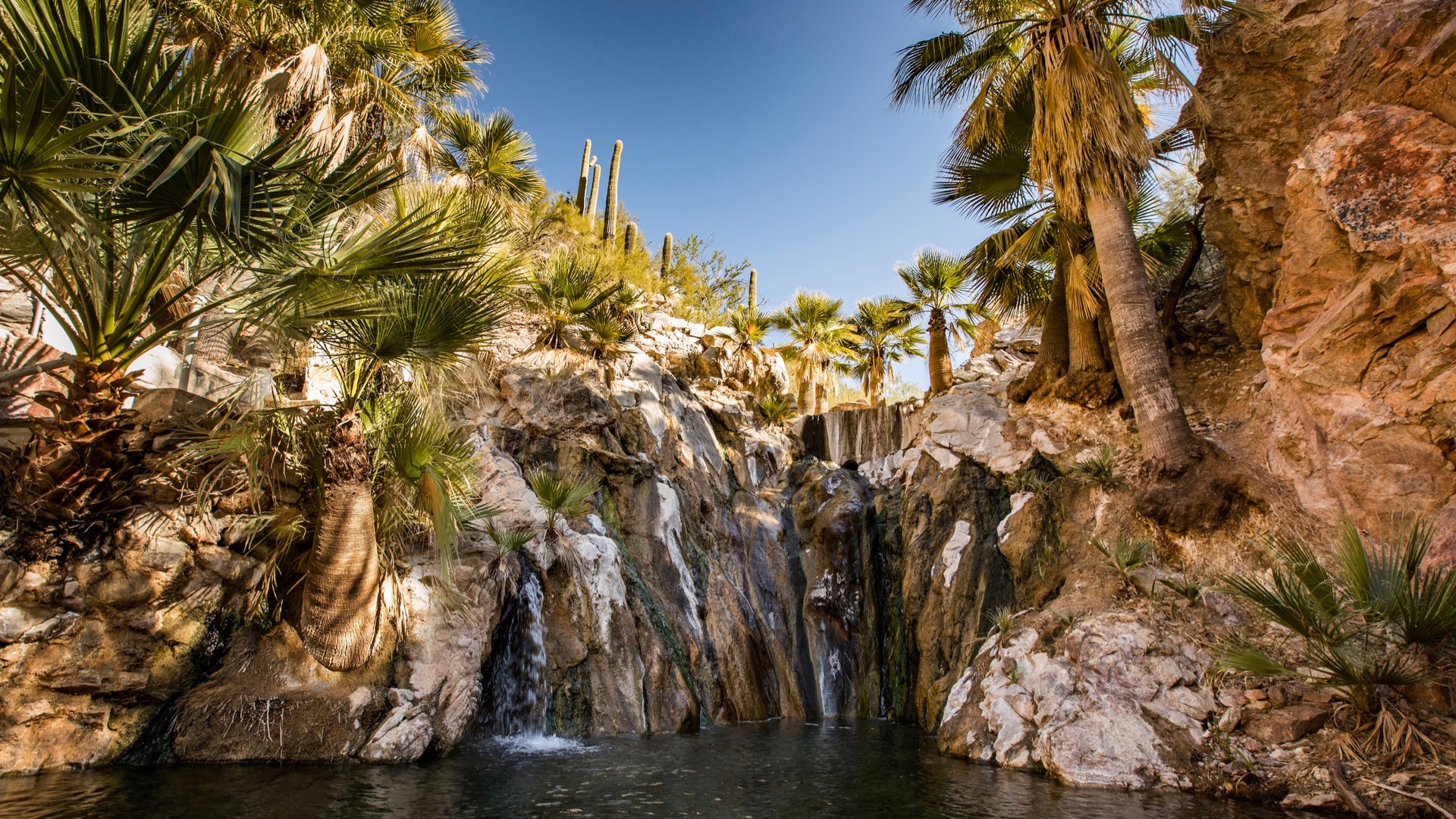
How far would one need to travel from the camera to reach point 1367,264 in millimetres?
7863

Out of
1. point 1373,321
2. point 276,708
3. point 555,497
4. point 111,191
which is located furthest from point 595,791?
point 1373,321

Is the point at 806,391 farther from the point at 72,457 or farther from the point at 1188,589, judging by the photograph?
the point at 72,457

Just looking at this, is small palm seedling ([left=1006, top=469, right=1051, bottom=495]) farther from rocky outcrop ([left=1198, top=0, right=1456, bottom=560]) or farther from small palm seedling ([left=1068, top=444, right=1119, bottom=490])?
rocky outcrop ([left=1198, top=0, right=1456, bottom=560])

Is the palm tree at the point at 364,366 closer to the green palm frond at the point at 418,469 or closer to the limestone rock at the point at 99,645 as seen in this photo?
the green palm frond at the point at 418,469

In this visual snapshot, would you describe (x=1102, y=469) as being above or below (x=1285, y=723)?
above

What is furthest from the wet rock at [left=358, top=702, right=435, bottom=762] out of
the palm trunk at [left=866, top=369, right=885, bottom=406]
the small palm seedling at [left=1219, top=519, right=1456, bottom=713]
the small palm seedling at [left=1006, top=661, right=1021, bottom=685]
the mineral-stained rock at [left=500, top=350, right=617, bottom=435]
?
the palm trunk at [left=866, top=369, right=885, bottom=406]

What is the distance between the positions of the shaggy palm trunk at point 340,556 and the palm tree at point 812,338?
52.1 ft

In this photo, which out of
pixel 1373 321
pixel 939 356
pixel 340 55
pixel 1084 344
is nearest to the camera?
pixel 1373 321

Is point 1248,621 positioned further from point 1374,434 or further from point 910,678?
point 910,678

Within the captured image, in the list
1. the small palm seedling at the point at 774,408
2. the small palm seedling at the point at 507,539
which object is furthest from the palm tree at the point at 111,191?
the small palm seedling at the point at 774,408

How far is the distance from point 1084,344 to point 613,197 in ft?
61.3

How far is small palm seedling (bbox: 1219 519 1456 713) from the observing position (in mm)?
5402

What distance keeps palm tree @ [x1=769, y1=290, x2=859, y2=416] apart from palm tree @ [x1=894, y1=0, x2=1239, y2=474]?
1058 cm

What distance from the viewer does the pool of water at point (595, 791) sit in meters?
5.14
